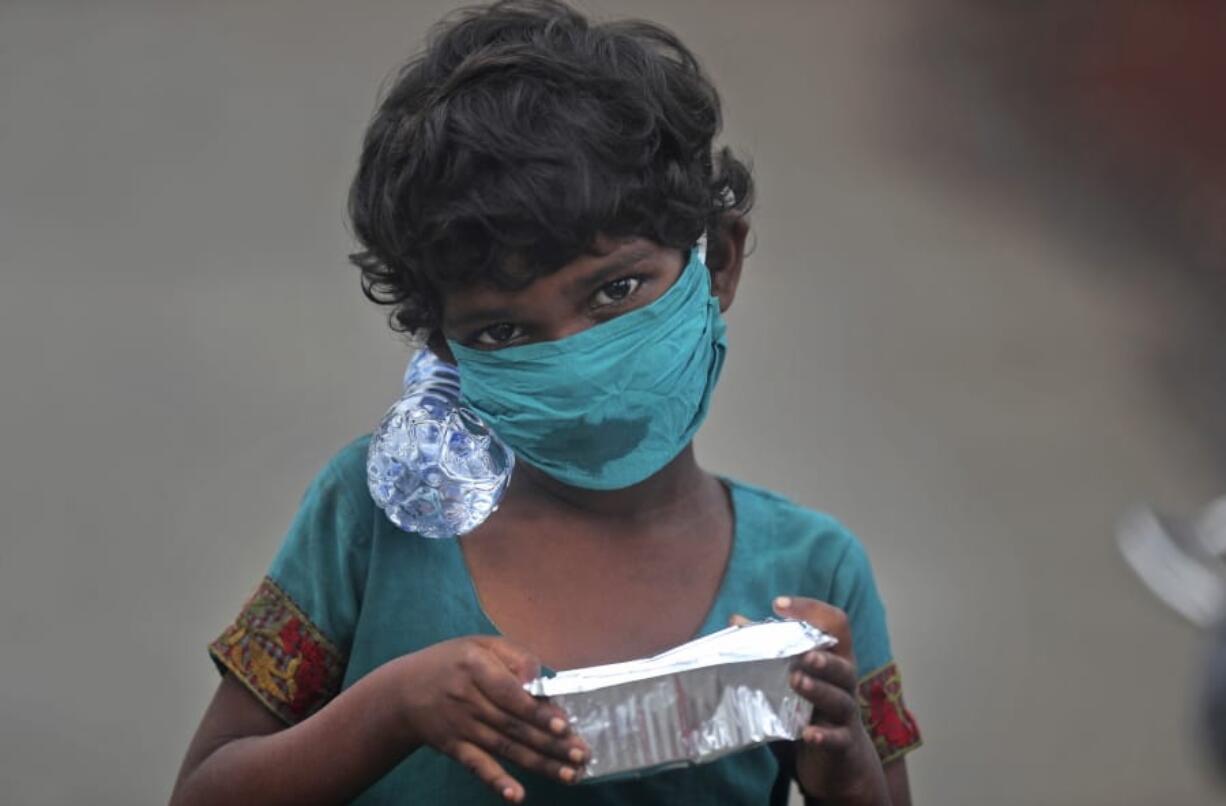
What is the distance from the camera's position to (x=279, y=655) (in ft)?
7.27

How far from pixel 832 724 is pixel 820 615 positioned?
0.38 ft

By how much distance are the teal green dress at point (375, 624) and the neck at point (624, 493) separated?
0.13m

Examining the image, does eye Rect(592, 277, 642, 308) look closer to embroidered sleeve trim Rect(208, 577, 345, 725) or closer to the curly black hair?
the curly black hair

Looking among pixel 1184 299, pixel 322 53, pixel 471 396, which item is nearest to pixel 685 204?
pixel 471 396

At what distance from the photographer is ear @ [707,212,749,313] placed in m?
2.41

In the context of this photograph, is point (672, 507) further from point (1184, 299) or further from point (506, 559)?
point (1184, 299)

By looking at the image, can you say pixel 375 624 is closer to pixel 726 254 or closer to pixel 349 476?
pixel 349 476

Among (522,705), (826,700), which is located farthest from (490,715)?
(826,700)

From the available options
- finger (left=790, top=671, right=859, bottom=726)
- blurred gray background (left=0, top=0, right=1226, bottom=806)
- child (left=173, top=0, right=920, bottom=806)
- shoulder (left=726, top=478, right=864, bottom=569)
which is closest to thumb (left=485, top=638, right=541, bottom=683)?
child (left=173, top=0, right=920, bottom=806)

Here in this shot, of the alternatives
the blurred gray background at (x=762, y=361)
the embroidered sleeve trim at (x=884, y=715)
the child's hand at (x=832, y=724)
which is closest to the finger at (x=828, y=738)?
the child's hand at (x=832, y=724)

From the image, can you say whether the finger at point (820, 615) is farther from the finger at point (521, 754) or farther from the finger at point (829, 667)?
the finger at point (521, 754)

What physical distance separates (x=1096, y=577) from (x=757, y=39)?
5.87 feet

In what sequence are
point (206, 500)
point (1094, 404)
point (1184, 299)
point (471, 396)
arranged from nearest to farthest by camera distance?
point (471, 396) → point (206, 500) → point (1094, 404) → point (1184, 299)

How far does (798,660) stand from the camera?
1916mm
